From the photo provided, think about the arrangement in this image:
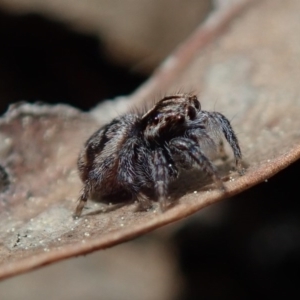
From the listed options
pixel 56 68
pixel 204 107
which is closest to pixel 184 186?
pixel 204 107

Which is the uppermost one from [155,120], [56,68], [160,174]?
[155,120]

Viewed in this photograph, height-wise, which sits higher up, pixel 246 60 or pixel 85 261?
pixel 246 60

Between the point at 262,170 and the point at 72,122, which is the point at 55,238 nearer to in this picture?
the point at 262,170

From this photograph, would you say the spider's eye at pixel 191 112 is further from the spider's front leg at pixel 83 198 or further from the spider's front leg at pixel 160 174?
the spider's front leg at pixel 83 198

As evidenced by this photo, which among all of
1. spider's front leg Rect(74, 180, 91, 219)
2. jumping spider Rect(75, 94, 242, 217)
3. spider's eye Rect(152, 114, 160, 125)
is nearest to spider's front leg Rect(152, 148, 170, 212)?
jumping spider Rect(75, 94, 242, 217)

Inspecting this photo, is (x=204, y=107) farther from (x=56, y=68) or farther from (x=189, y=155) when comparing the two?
(x=56, y=68)

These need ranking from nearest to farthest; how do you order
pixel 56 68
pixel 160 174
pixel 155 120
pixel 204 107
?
pixel 160 174
pixel 155 120
pixel 204 107
pixel 56 68

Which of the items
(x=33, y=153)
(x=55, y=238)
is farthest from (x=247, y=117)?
(x=55, y=238)

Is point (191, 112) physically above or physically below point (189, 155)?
above
